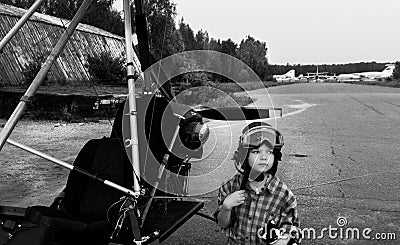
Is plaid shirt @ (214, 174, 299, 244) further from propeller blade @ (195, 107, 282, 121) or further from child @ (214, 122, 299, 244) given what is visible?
propeller blade @ (195, 107, 282, 121)

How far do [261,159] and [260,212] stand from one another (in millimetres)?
328

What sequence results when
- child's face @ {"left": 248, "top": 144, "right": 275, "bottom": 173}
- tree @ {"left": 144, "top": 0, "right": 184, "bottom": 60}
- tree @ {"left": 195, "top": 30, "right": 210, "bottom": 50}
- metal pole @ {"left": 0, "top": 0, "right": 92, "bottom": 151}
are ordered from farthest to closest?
tree @ {"left": 195, "top": 30, "right": 210, "bottom": 50}, tree @ {"left": 144, "top": 0, "right": 184, "bottom": 60}, metal pole @ {"left": 0, "top": 0, "right": 92, "bottom": 151}, child's face @ {"left": 248, "top": 144, "right": 275, "bottom": 173}

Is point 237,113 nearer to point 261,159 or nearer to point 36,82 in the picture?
point 261,159

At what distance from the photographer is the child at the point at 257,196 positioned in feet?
9.58

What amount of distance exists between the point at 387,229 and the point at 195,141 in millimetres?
2421

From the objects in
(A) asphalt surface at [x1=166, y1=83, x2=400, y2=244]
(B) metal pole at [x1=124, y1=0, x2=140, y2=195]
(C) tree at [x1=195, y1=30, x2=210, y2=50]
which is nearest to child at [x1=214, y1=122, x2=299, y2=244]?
(B) metal pole at [x1=124, y1=0, x2=140, y2=195]

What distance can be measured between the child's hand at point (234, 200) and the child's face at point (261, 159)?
0.20 m

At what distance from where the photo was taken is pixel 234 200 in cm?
286

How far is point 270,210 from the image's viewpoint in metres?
2.95

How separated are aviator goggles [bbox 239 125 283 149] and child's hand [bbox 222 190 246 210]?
324 millimetres

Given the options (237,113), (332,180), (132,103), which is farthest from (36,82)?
(332,180)

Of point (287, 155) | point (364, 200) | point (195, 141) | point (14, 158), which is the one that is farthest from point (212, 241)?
point (14, 158)

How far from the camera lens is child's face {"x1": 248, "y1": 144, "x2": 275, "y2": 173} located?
118 inches

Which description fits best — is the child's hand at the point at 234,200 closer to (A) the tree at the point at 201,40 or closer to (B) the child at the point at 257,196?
(B) the child at the point at 257,196
